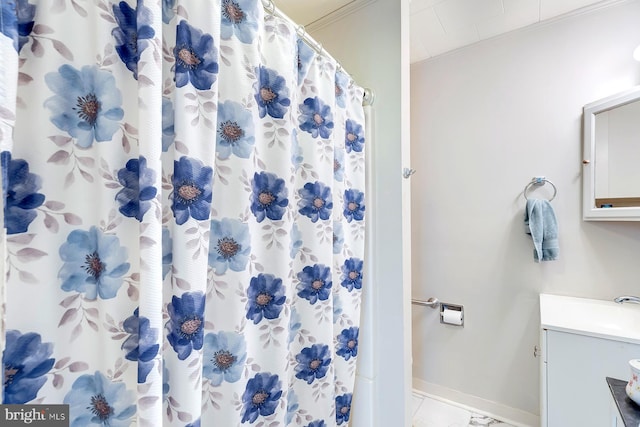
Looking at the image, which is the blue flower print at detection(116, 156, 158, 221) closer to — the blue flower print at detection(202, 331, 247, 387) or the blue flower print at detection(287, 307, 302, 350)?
the blue flower print at detection(202, 331, 247, 387)

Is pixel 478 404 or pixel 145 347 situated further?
pixel 478 404

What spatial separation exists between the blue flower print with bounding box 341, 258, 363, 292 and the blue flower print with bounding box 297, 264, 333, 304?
0.50 ft

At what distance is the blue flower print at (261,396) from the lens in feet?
2.35

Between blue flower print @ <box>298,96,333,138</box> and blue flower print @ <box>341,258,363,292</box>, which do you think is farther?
blue flower print @ <box>341,258,363,292</box>

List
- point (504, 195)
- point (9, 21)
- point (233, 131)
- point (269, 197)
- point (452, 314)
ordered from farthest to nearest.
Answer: point (452, 314) < point (504, 195) < point (269, 197) < point (233, 131) < point (9, 21)

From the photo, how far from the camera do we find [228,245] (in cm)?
65

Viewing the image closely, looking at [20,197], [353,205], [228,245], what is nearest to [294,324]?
[228,245]

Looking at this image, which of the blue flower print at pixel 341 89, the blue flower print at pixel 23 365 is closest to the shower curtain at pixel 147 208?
the blue flower print at pixel 23 365

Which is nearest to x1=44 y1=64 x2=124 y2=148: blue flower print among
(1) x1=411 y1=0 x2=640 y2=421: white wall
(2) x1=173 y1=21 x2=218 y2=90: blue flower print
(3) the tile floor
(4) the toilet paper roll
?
(2) x1=173 y1=21 x2=218 y2=90: blue flower print

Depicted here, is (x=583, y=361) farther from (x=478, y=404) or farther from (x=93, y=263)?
(x=93, y=263)

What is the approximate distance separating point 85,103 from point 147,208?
0.22 m

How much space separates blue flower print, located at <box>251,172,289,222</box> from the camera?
29.3 inches

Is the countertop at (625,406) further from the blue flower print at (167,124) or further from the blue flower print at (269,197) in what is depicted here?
the blue flower print at (167,124)

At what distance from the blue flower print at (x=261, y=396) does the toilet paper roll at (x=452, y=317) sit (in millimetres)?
1508
